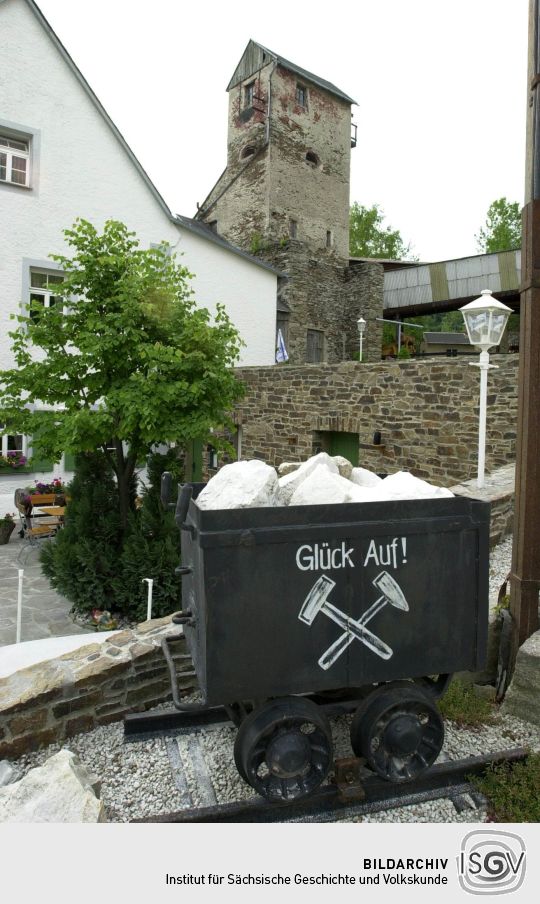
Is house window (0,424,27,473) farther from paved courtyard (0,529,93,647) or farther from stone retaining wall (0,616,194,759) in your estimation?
stone retaining wall (0,616,194,759)

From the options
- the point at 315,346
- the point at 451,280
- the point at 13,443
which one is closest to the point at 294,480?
the point at 13,443

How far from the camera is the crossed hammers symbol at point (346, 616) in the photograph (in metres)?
2.52

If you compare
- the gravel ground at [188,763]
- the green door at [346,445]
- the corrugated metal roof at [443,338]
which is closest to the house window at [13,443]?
Answer: the green door at [346,445]

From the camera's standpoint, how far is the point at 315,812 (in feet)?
8.87

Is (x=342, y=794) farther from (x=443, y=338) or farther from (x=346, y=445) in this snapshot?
(x=443, y=338)

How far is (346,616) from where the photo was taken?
2.56 meters

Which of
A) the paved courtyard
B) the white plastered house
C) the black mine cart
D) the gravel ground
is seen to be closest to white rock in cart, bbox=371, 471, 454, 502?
the black mine cart

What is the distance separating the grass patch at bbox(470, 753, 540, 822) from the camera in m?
2.67

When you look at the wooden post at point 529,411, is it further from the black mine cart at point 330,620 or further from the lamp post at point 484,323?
the lamp post at point 484,323

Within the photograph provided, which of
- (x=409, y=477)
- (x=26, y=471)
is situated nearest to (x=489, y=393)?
(x=409, y=477)

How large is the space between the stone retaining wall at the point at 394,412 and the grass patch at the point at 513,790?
657 centimetres

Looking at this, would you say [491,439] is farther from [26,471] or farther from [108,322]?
[26,471]

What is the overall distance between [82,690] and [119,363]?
4386mm
